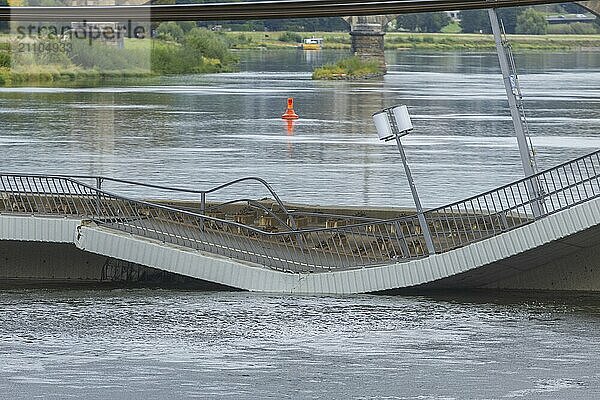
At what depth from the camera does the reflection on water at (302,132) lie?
39688 millimetres

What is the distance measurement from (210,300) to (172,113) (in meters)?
50.8

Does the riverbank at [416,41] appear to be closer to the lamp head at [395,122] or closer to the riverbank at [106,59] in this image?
the riverbank at [106,59]

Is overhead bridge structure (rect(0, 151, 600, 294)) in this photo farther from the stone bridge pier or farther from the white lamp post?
the stone bridge pier

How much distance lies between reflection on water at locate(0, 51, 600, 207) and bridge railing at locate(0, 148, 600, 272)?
39.5 feet

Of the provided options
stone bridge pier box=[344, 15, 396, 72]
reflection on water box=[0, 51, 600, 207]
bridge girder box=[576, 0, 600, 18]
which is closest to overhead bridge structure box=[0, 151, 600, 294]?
reflection on water box=[0, 51, 600, 207]

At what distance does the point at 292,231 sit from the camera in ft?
60.0

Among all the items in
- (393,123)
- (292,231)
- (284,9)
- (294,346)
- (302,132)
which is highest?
(284,9)

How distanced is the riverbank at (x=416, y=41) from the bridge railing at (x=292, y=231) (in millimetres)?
113061

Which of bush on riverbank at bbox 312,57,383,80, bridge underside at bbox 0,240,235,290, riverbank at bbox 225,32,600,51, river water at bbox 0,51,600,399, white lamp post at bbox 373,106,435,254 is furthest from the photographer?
riverbank at bbox 225,32,600,51

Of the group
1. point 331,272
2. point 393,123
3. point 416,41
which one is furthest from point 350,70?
point 393,123

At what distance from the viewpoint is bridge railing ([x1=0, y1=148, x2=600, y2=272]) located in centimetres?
1816

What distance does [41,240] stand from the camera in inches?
742

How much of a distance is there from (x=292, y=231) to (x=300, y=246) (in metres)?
0.42

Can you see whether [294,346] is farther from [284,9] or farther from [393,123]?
[284,9]
